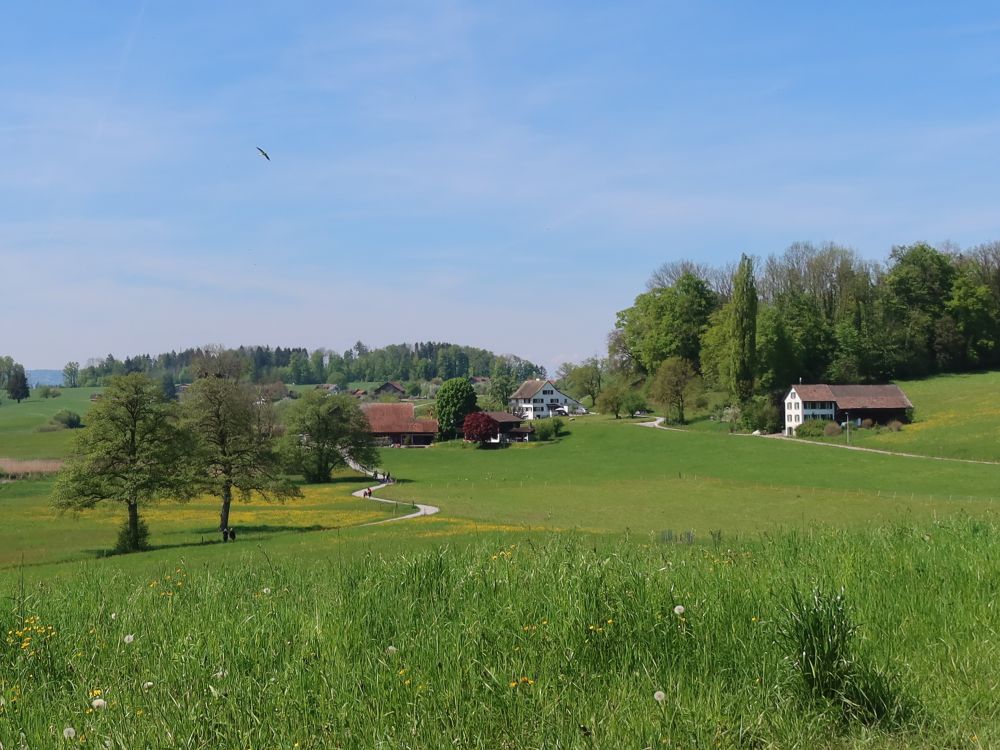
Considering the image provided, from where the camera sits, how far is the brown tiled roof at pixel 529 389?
6137 inches

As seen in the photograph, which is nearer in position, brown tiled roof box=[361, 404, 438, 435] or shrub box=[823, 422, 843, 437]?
shrub box=[823, 422, 843, 437]

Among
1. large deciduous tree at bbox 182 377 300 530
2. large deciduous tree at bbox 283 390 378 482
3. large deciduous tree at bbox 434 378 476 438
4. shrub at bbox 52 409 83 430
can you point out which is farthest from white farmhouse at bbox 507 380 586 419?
large deciduous tree at bbox 182 377 300 530

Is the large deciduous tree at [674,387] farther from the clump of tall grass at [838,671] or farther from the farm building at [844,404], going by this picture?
the clump of tall grass at [838,671]

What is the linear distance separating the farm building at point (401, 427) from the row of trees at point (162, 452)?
216 feet

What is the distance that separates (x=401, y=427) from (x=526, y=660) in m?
118

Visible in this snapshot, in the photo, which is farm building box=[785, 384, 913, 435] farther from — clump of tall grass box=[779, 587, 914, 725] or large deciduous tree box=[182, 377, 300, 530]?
clump of tall grass box=[779, 587, 914, 725]

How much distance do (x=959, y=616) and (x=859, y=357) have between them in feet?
383

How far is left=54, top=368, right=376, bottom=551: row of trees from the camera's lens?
1709 inches

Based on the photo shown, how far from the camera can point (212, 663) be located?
5.05 m

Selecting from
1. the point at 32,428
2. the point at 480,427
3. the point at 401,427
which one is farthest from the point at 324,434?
the point at 32,428

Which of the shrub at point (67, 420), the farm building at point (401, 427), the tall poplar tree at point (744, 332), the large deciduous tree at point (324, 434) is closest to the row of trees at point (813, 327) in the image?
the tall poplar tree at point (744, 332)

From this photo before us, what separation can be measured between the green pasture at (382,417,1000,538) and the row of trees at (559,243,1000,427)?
557 inches

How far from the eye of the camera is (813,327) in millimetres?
115250

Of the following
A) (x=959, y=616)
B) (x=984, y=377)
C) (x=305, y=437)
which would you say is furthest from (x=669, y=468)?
(x=959, y=616)
